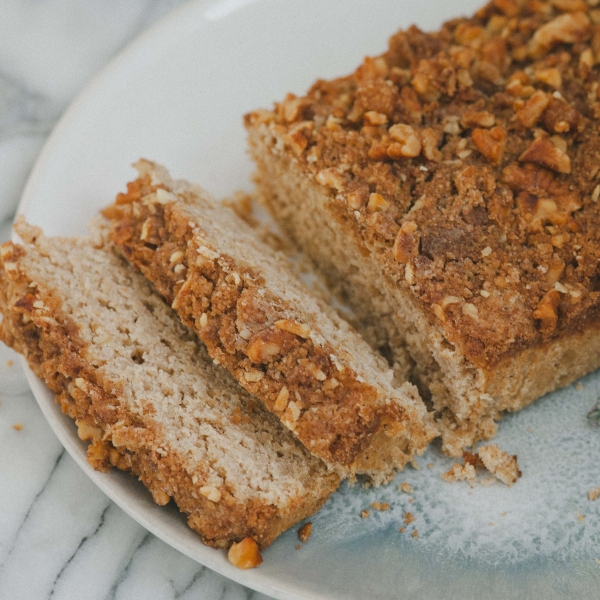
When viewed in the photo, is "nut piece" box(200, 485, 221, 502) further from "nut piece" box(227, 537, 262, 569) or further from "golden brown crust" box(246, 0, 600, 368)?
"golden brown crust" box(246, 0, 600, 368)

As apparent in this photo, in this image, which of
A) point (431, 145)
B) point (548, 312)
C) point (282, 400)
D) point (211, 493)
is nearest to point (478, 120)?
point (431, 145)

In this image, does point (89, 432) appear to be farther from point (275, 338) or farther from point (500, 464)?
point (500, 464)

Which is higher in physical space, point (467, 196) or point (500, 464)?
point (467, 196)

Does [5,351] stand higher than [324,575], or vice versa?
[5,351]

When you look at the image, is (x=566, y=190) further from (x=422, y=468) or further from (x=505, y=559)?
→ (x=505, y=559)

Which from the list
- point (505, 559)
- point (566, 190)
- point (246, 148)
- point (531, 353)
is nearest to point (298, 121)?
point (246, 148)

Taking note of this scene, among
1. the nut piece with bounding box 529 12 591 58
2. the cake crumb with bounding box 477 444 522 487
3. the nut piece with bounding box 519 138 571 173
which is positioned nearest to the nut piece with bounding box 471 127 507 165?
the nut piece with bounding box 519 138 571 173

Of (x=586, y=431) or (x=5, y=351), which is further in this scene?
(x=5, y=351)
